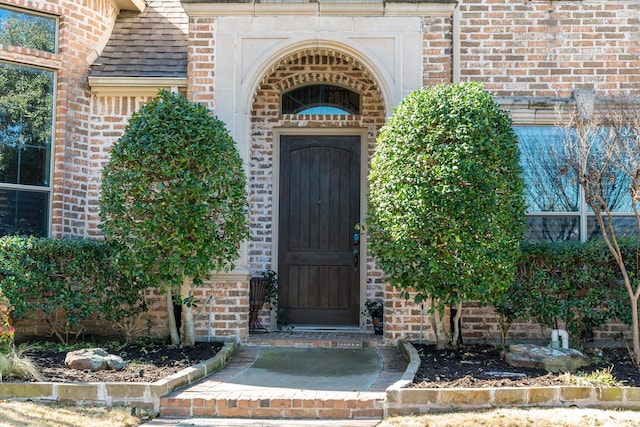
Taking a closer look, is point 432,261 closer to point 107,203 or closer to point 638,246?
point 638,246

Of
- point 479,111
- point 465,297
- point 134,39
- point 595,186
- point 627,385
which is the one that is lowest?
point 627,385

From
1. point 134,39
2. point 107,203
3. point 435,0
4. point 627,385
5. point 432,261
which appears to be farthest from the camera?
point 134,39

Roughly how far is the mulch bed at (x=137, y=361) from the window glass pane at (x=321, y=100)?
346cm

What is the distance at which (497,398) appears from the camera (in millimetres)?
6027

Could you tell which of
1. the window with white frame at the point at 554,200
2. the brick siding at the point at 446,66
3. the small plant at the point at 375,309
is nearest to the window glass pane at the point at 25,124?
the brick siding at the point at 446,66

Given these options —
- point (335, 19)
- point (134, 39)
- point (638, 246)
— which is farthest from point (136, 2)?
point (638, 246)

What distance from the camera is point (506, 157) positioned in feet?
24.8

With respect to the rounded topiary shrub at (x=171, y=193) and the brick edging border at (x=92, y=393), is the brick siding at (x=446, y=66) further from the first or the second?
the brick edging border at (x=92, y=393)

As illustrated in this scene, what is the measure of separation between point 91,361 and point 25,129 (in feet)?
11.0

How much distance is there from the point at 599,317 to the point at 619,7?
3950 mm

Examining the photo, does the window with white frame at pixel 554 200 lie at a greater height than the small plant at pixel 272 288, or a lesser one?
greater

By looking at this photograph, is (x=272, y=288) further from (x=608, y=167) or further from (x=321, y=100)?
(x=608, y=167)

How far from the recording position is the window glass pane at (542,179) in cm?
891

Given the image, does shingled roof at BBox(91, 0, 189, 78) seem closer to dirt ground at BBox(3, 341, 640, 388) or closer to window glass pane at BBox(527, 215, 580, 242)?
dirt ground at BBox(3, 341, 640, 388)
